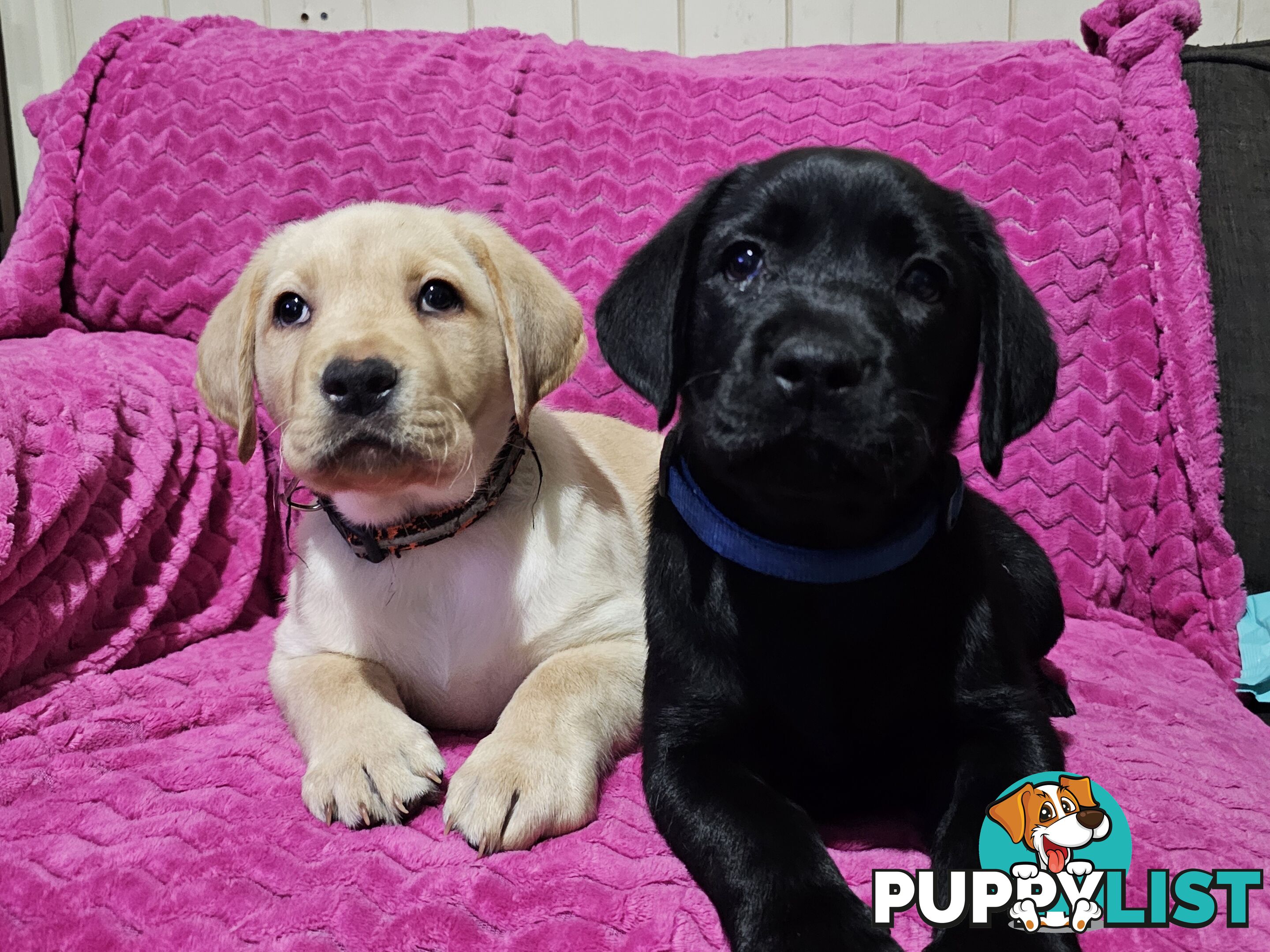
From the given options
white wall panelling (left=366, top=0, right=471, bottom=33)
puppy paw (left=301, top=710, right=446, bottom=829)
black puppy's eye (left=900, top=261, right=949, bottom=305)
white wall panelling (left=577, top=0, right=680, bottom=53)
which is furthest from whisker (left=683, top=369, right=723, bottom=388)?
white wall panelling (left=366, top=0, right=471, bottom=33)

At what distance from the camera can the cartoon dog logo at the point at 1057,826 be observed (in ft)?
3.38

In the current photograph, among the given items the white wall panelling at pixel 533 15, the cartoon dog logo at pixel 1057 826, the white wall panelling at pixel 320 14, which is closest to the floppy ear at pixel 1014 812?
the cartoon dog logo at pixel 1057 826

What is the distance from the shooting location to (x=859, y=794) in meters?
1.35

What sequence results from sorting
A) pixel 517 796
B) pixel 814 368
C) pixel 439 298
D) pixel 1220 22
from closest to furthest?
1. pixel 814 368
2. pixel 517 796
3. pixel 439 298
4. pixel 1220 22

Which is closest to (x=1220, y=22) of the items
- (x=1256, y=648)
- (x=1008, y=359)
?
(x=1256, y=648)

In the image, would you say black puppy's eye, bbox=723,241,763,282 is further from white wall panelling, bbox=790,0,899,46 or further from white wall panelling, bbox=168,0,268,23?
white wall panelling, bbox=168,0,268,23

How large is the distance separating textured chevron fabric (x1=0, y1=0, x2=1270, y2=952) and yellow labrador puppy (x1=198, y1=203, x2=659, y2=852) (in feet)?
0.40

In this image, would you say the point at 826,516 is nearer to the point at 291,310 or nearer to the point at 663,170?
the point at 291,310

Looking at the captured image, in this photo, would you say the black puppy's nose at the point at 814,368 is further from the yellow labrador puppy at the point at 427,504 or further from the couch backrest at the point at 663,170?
the couch backrest at the point at 663,170

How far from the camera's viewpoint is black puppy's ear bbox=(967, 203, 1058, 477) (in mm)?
1347

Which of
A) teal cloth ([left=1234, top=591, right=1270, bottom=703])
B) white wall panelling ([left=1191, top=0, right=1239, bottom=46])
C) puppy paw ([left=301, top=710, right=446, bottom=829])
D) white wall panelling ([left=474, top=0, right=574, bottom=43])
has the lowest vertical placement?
teal cloth ([left=1234, top=591, right=1270, bottom=703])

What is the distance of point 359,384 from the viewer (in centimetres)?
135

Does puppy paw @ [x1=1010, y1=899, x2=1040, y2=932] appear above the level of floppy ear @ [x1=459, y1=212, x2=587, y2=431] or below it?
below

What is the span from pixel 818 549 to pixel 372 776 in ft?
2.31
